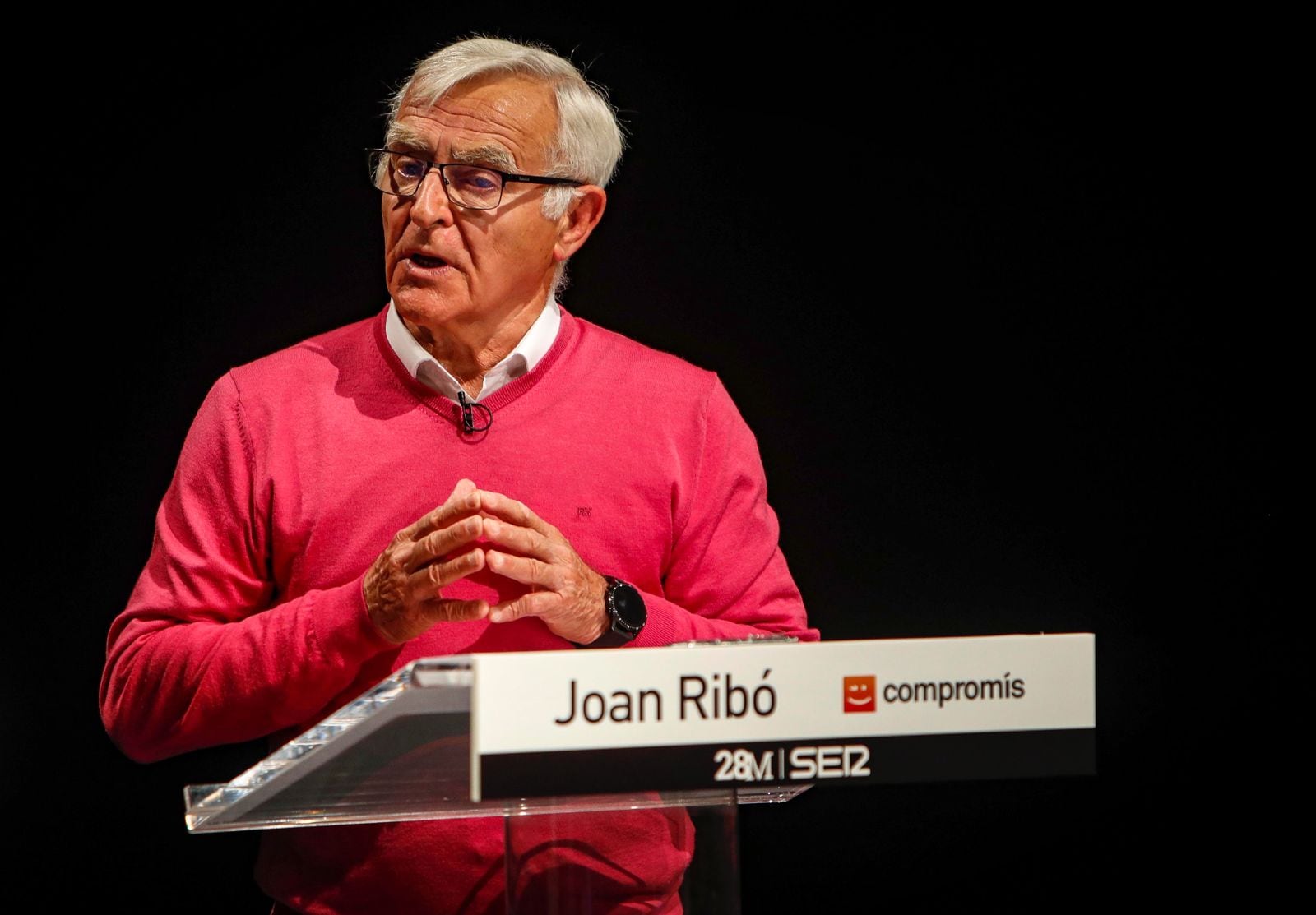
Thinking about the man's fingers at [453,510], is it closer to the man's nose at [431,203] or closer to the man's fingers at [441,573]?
the man's fingers at [441,573]

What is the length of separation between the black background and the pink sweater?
0.54 metres

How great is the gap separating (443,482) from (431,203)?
0.41 m

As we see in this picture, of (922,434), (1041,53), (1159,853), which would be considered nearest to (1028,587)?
(922,434)

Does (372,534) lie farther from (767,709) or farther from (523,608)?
A: (767,709)

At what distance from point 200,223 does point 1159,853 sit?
7.50 feet

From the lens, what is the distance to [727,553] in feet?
7.95

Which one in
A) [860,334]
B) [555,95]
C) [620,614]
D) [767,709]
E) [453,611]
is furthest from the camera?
[860,334]

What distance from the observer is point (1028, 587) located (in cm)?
324

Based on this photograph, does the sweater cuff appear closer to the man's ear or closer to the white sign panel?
the white sign panel

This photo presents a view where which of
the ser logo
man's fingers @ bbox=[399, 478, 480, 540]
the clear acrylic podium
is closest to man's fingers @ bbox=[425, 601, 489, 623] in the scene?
man's fingers @ bbox=[399, 478, 480, 540]

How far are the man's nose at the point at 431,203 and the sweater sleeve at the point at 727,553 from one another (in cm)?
51

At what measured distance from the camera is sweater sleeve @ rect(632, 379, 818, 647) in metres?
2.41

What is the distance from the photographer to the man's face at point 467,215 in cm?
232

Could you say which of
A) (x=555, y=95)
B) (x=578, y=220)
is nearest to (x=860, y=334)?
(x=578, y=220)
